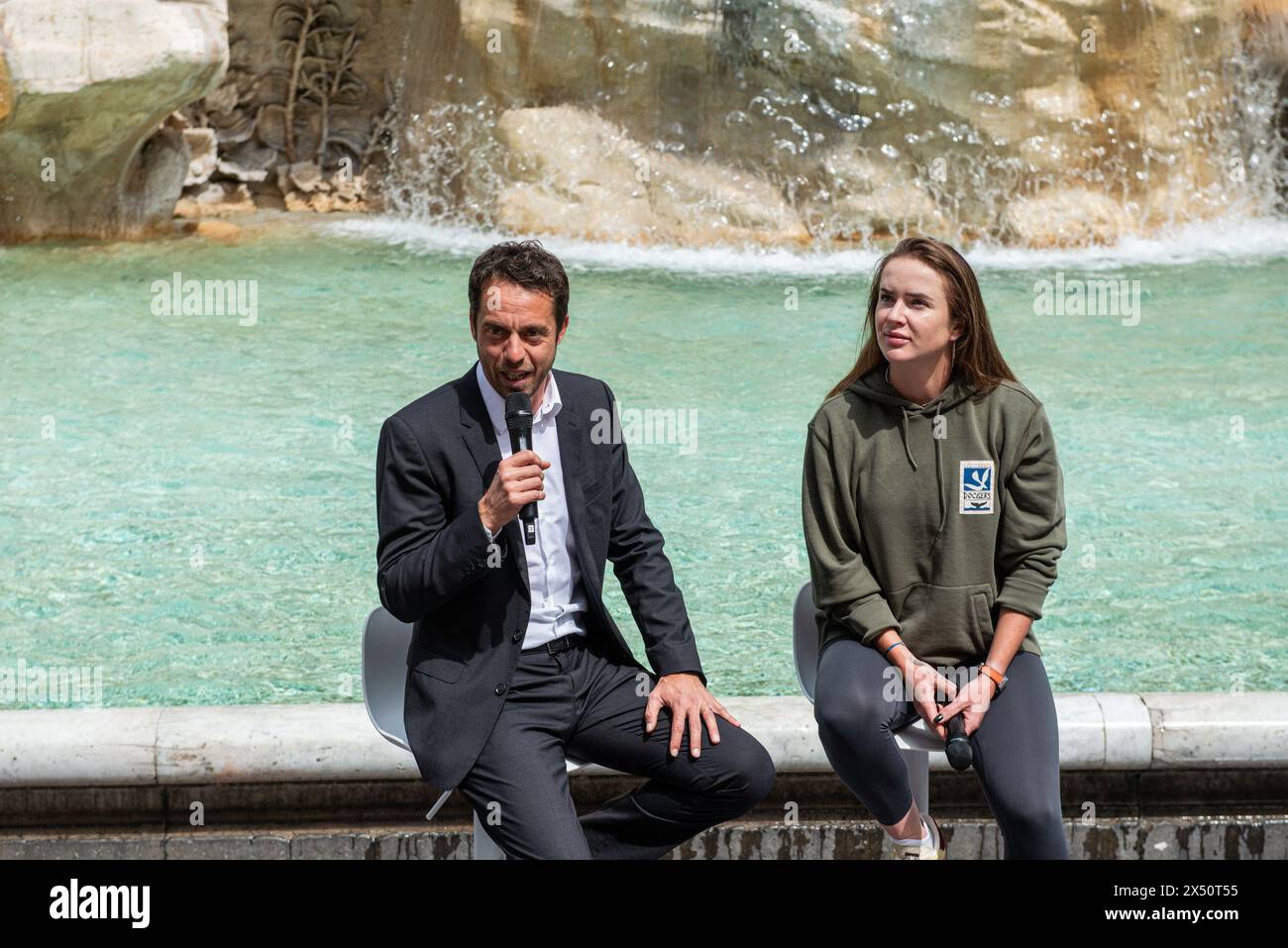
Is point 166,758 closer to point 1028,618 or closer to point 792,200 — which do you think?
point 1028,618

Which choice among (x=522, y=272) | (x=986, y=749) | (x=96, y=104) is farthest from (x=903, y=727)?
(x=96, y=104)

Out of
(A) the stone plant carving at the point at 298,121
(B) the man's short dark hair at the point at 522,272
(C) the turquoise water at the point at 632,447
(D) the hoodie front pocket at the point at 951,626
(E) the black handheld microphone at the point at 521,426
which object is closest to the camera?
(E) the black handheld microphone at the point at 521,426

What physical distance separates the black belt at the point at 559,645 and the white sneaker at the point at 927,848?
0.69 metres

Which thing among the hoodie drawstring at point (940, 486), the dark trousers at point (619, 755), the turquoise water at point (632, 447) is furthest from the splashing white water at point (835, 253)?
the dark trousers at point (619, 755)

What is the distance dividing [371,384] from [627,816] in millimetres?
4374

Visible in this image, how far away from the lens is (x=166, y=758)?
3209 millimetres

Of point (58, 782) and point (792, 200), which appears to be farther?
point (792, 200)

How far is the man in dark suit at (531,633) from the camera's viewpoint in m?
2.84

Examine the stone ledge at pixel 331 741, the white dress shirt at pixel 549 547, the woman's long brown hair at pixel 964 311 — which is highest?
the woman's long brown hair at pixel 964 311

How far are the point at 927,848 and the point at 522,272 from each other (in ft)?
4.13

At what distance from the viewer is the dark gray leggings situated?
286 centimetres

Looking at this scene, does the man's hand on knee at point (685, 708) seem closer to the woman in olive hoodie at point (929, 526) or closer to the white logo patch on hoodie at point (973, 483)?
the woman in olive hoodie at point (929, 526)

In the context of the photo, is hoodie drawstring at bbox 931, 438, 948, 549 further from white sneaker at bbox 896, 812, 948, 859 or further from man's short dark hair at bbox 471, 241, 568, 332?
man's short dark hair at bbox 471, 241, 568, 332

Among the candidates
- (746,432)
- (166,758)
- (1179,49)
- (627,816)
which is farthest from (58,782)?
(1179,49)
